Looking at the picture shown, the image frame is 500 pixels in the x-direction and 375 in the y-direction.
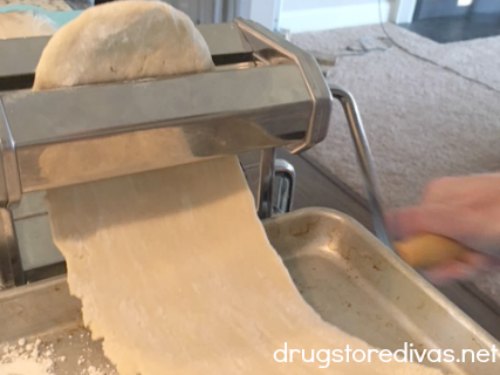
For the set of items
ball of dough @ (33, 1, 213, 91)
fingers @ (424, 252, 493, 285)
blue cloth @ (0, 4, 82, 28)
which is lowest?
fingers @ (424, 252, 493, 285)

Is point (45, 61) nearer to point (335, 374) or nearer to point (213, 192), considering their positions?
point (213, 192)

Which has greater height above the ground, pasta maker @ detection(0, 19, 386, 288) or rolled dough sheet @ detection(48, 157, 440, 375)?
pasta maker @ detection(0, 19, 386, 288)

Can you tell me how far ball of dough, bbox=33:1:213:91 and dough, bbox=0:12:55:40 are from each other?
0.98 ft

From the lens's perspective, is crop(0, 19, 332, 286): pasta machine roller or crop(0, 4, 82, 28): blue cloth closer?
crop(0, 19, 332, 286): pasta machine roller

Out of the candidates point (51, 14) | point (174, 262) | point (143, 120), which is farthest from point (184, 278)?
point (51, 14)

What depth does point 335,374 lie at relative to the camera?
0.51 meters

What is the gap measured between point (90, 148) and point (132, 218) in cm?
11

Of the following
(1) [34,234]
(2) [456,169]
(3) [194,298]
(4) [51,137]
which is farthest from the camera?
(2) [456,169]

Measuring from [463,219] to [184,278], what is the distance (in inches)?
9.6

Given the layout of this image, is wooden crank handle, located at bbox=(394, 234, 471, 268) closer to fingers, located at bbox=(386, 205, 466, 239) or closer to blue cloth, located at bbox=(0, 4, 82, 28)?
fingers, located at bbox=(386, 205, 466, 239)

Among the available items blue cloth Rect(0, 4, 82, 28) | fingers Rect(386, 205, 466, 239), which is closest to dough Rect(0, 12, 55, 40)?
blue cloth Rect(0, 4, 82, 28)

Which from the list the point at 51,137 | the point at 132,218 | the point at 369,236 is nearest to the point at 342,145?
the point at 369,236

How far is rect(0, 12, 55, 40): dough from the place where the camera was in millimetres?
784

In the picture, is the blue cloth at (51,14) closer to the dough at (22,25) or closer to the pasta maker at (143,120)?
the dough at (22,25)
